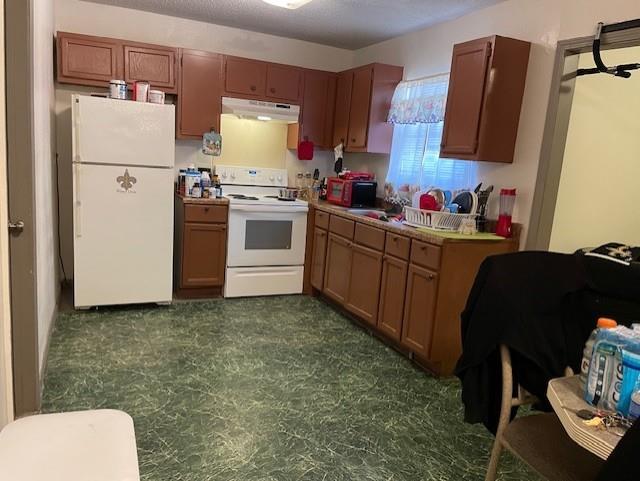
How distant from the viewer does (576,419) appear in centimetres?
114

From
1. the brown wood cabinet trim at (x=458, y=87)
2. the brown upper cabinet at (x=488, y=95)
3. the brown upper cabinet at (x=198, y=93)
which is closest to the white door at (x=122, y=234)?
the brown upper cabinet at (x=198, y=93)

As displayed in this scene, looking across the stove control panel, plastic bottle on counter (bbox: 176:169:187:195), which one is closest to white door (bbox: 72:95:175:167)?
plastic bottle on counter (bbox: 176:169:187:195)

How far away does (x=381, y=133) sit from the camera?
168 inches

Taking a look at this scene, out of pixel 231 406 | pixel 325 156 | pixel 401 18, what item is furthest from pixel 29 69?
pixel 325 156

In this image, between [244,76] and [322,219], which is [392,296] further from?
[244,76]

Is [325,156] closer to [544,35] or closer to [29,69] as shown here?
[544,35]

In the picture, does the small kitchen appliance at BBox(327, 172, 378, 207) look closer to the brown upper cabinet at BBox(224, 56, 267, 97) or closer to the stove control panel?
the stove control panel

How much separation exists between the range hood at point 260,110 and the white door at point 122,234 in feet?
3.12

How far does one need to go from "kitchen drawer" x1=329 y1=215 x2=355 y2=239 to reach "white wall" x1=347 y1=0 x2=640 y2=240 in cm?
105

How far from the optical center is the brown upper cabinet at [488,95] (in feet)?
9.71

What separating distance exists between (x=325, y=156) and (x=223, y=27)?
1596 mm

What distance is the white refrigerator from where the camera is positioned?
3.49m

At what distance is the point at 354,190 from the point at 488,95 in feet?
5.15

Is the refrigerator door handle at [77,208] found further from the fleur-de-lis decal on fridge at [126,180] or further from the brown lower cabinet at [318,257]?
the brown lower cabinet at [318,257]
